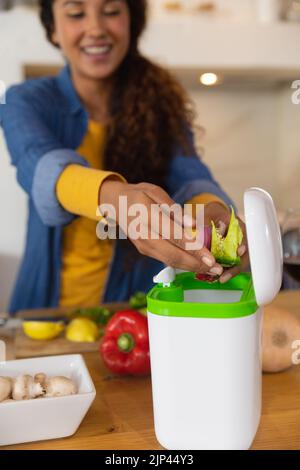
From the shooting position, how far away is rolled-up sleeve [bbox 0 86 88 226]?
931 millimetres

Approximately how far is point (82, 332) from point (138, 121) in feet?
2.08

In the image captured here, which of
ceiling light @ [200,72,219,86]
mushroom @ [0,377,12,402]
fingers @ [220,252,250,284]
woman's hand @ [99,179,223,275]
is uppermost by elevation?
ceiling light @ [200,72,219,86]

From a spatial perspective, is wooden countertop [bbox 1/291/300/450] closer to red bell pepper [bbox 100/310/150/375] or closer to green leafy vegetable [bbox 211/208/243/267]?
red bell pepper [bbox 100/310/150/375]

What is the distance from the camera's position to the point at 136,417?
2.09ft

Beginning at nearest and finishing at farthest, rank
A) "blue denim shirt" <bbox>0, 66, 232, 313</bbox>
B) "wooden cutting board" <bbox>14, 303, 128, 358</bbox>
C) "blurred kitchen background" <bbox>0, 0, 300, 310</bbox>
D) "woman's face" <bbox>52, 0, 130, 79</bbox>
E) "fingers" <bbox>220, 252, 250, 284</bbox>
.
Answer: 1. "fingers" <bbox>220, 252, 250, 284</bbox>
2. "wooden cutting board" <bbox>14, 303, 128, 358</bbox>
3. "blue denim shirt" <bbox>0, 66, 232, 313</bbox>
4. "woman's face" <bbox>52, 0, 130, 79</bbox>
5. "blurred kitchen background" <bbox>0, 0, 300, 310</bbox>

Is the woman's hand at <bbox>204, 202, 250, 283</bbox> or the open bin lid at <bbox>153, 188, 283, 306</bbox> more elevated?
the open bin lid at <bbox>153, 188, 283, 306</bbox>

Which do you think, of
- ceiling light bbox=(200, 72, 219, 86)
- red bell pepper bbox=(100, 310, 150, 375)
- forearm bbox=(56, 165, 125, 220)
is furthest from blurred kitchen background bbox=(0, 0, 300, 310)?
red bell pepper bbox=(100, 310, 150, 375)

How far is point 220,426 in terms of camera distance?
546 mm

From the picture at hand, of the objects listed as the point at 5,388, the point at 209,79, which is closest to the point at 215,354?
the point at 5,388

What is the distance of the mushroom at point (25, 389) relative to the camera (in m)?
0.57

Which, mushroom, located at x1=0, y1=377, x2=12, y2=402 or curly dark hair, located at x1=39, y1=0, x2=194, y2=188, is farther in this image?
curly dark hair, located at x1=39, y1=0, x2=194, y2=188

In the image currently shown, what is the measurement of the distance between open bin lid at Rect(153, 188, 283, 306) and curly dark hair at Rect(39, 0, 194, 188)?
0.79 metres

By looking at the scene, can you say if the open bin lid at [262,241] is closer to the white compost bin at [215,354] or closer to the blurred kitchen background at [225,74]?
the white compost bin at [215,354]

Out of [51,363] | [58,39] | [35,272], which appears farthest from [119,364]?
[58,39]
